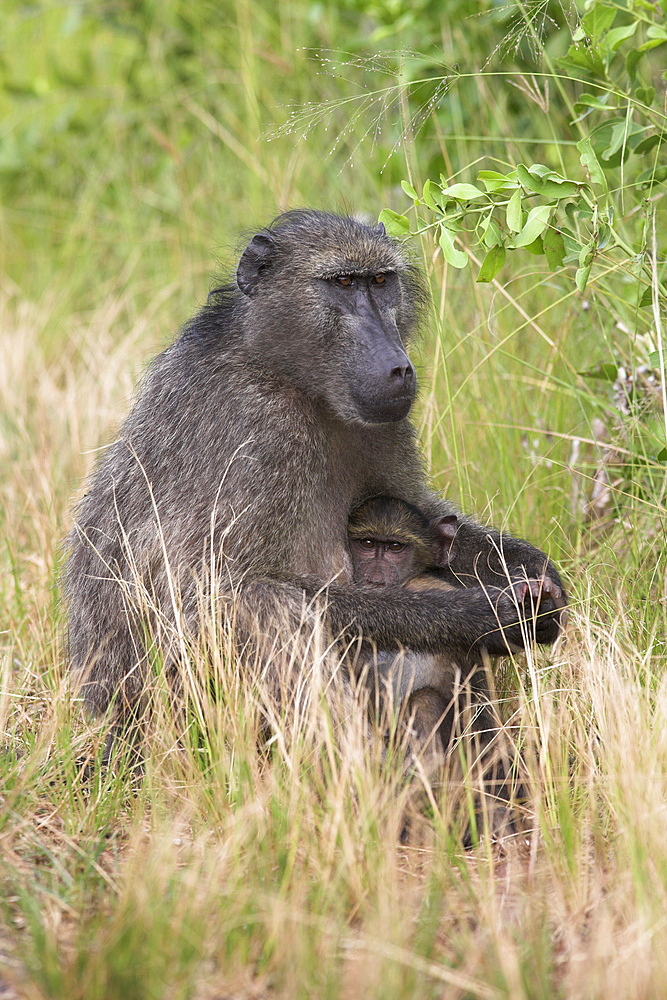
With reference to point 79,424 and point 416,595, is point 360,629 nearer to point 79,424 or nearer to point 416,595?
point 416,595

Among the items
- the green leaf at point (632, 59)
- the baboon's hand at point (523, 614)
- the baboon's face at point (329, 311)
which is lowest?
the baboon's hand at point (523, 614)

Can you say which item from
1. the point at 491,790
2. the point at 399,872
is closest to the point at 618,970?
the point at 399,872

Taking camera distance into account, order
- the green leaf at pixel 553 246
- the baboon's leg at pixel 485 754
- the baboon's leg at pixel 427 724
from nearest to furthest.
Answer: the baboon's leg at pixel 485 754 → the baboon's leg at pixel 427 724 → the green leaf at pixel 553 246

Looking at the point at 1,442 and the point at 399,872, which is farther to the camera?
the point at 1,442

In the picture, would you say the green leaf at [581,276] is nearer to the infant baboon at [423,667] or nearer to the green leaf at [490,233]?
the green leaf at [490,233]

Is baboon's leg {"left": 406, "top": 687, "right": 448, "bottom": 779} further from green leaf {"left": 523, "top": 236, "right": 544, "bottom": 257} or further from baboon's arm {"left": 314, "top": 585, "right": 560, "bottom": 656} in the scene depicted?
green leaf {"left": 523, "top": 236, "right": 544, "bottom": 257}

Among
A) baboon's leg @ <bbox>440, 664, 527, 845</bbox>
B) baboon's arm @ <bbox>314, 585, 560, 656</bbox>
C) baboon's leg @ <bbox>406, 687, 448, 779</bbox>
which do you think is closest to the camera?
baboon's leg @ <bbox>440, 664, 527, 845</bbox>

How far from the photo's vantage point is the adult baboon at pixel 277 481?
2.95 m

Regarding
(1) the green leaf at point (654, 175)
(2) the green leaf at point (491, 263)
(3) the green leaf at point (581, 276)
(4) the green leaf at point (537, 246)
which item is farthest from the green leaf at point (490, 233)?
(1) the green leaf at point (654, 175)

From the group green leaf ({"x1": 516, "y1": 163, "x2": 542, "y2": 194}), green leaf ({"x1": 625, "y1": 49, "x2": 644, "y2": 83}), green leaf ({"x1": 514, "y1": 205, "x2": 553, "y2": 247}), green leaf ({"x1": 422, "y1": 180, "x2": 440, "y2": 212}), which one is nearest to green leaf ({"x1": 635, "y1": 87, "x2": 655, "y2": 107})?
green leaf ({"x1": 625, "y1": 49, "x2": 644, "y2": 83})

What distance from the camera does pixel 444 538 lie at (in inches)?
131

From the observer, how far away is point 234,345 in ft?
10.5

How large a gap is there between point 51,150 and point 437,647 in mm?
5243

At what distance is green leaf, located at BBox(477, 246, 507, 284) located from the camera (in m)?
3.02
